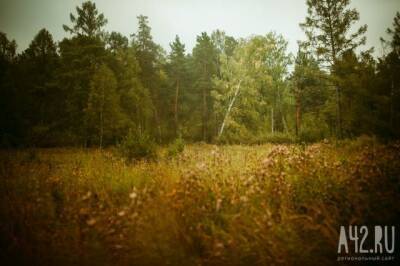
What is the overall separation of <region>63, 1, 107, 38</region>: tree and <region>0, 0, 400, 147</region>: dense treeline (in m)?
0.11

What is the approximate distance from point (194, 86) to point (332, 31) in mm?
20589

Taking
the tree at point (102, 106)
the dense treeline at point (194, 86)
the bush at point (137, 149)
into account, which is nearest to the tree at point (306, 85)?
the dense treeline at point (194, 86)

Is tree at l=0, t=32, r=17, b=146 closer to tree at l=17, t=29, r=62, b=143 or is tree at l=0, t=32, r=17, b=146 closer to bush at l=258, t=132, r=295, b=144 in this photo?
tree at l=17, t=29, r=62, b=143

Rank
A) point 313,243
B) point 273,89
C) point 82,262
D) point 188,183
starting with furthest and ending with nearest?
point 273,89 < point 188,183 < point 82,262 < point 313,243

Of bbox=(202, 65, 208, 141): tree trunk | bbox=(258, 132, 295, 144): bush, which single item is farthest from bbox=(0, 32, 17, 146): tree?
bbox=(258, 132, 295, 144): bush

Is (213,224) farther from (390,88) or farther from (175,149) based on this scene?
(390,88)

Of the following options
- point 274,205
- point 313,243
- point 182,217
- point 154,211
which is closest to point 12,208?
point 154,211

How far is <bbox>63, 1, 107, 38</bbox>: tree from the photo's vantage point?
2875cm

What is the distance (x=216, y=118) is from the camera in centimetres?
3628

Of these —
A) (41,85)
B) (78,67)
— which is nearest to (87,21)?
(78,67)

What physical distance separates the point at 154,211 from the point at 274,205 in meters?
1.96

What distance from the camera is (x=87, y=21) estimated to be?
2925cm

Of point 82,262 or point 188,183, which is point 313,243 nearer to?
point 188,183

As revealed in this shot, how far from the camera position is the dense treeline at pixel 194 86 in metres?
17.0
